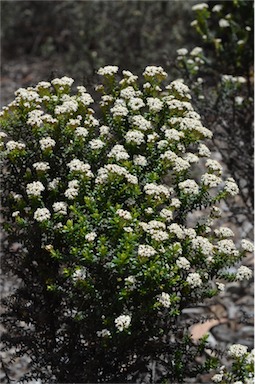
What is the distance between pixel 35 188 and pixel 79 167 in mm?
158

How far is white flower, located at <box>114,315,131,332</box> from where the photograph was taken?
2177 millimetres

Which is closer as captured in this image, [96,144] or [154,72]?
[96,144]

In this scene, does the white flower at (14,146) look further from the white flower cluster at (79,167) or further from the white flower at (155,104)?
the white flower at (155,104)

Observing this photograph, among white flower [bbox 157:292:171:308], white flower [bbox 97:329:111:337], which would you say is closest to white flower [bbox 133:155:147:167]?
white flower [bbox 157:292:171:308]

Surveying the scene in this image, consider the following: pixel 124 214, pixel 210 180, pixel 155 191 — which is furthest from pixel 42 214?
pixel 210 180

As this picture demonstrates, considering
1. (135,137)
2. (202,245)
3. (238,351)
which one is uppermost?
(135,137)

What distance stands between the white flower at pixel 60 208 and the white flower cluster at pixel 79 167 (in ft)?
0.39

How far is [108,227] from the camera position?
7.39 feet

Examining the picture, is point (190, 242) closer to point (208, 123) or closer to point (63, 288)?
point (63, 288)

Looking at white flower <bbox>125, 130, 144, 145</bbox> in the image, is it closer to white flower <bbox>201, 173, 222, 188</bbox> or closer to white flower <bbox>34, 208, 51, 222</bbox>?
white flower <bbox>201, 173, 222, 188</bbox>

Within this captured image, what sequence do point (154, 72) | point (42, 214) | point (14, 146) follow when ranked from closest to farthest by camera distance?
1. point (42, 214)
2. point (14, 146)
3. point (154, 72)

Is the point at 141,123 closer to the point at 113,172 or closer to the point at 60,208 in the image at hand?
the point at 113,172

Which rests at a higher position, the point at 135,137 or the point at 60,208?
the point at 135,137

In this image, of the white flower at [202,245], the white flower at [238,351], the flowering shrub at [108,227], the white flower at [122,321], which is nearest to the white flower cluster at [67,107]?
the flowering shrub at [108,227]
